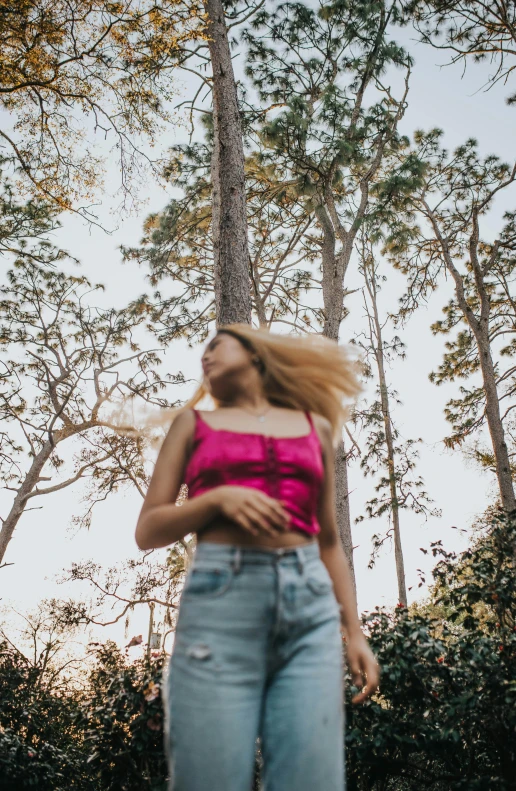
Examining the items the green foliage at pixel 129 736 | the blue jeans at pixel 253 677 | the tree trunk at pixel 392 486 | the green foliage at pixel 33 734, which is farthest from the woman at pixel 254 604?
the tree trunk at pixel 392 486

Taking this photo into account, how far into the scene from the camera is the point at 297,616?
1.12m

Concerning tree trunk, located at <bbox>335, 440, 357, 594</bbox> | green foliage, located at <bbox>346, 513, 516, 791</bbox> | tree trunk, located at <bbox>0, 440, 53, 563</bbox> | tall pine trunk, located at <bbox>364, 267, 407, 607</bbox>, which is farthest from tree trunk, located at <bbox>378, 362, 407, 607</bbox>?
green foliage, located at <bbox>346, 513, 516, 791</bbox>

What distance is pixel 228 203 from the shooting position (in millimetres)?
4801

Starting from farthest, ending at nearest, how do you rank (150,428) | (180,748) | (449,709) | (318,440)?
(449,709), (150,428), (318,440), (180,748)

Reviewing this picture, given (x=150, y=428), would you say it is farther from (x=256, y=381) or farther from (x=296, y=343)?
(x=296, y=343)

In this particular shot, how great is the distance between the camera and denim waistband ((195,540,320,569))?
1.13 meters

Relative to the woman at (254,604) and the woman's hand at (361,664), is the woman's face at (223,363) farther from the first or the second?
the woman's hand at (361,664)

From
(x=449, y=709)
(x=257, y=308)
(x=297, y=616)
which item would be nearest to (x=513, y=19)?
(x=257, y=308)

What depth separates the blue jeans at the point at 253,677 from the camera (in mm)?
1025

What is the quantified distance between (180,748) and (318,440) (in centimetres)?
70

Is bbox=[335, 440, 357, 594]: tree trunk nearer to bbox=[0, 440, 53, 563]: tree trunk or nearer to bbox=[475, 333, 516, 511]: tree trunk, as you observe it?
bbox=[475, 333, 516, 511]: tree trunk

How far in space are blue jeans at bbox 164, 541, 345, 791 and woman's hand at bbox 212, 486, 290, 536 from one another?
6 cm

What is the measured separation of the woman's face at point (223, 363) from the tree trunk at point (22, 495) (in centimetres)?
1303

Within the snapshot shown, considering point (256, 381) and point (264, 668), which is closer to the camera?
point (264, 668)
